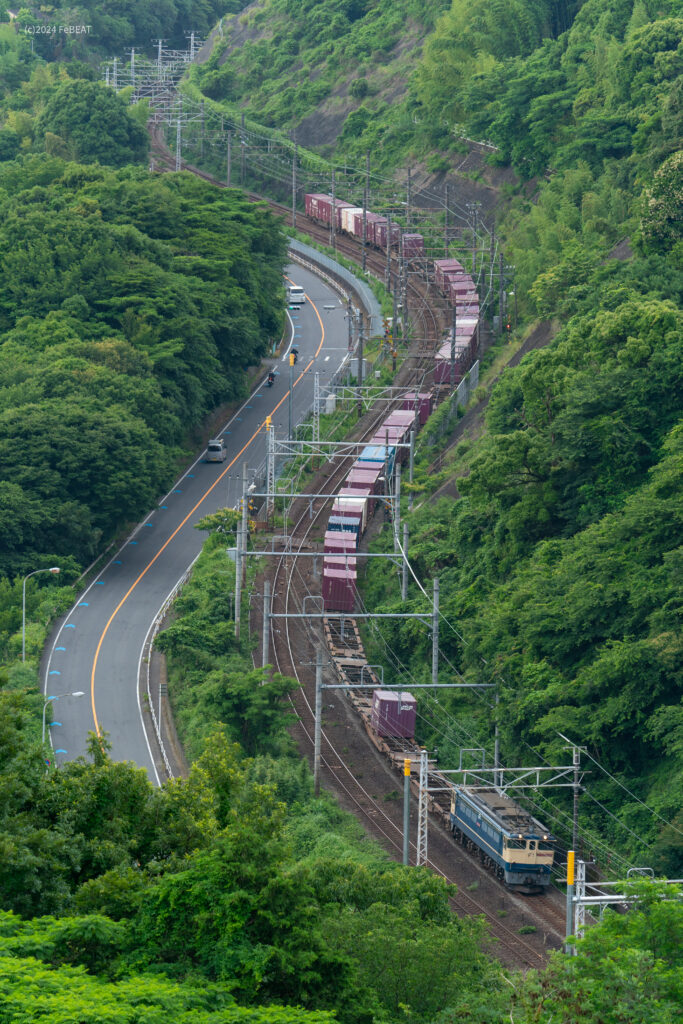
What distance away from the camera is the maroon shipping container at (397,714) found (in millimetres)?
57500

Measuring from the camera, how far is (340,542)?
70000mm

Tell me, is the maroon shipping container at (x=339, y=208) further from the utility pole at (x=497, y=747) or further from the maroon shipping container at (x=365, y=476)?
the utility pole at (x=497, y=747)

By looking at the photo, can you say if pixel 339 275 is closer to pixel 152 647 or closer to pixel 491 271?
pixel 491 271

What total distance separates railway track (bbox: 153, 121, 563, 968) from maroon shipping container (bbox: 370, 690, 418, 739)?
131 cm

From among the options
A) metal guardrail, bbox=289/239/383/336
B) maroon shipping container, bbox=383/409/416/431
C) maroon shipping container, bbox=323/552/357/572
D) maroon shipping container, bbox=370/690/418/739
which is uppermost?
metal guardrail, bbox=289/239/383/336

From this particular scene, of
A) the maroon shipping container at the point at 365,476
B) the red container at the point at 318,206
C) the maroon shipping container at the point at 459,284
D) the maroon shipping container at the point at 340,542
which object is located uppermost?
the red container at the point at 318,206

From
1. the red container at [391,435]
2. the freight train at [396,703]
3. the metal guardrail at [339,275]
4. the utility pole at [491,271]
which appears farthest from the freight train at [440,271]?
the red container at [391,435]

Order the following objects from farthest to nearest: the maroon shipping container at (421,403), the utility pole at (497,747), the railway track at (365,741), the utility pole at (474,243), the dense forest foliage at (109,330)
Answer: the utility pole at (474,243), the maroon shipping container at (421,403), the dense forest foliage at (109,330), the utility pole at (497,747), the railway track at (365,741)

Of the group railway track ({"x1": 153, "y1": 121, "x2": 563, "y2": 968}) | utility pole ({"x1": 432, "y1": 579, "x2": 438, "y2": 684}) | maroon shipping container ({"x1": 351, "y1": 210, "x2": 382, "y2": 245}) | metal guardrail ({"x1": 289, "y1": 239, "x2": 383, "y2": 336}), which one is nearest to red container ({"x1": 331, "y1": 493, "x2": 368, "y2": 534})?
railway track ({"x1": 153, "y1": 121, "x2": 563, "y2": 968})

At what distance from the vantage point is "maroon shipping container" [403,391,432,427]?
82750mm

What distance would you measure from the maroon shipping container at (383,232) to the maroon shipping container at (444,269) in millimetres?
6197

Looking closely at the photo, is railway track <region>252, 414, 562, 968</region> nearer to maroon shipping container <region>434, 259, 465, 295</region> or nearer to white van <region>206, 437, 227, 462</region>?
white van <region>206, 437, 227, 462</region>

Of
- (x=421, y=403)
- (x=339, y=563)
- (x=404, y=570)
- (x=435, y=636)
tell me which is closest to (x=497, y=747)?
(x=435, y=636)

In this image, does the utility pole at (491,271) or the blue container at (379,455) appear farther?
the utility pole at (491,271)
